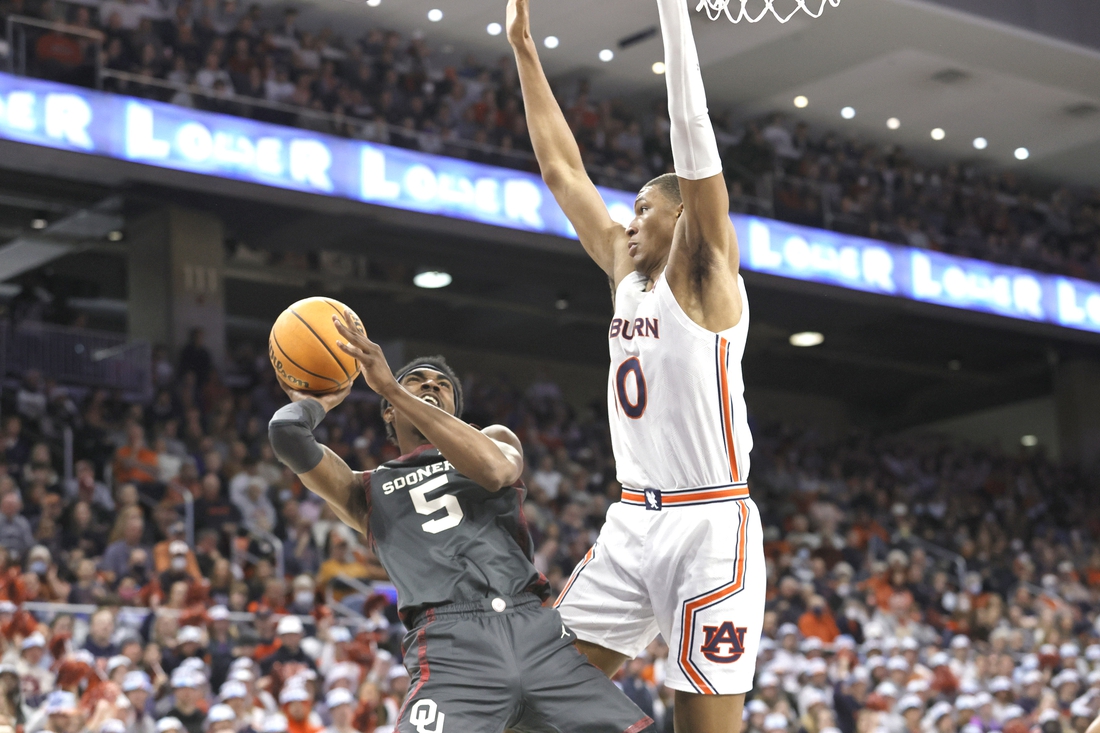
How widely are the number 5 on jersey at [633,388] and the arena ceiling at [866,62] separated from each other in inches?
539

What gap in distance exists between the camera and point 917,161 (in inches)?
977

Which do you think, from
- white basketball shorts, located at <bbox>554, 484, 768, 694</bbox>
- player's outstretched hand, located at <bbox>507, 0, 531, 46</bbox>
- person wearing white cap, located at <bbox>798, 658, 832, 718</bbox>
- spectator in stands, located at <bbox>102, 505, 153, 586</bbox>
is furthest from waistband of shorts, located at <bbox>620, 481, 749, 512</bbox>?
person wearing white cap, located at <bbox>798, 658, 832, 718</bbox>

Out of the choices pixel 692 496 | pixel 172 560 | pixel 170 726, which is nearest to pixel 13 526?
pixel 172 560

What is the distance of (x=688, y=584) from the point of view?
14.2 ft

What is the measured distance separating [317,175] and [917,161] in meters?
12.8

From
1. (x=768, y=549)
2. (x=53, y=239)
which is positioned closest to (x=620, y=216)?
(x=768, y=549)

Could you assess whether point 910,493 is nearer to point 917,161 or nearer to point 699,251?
point 917,161

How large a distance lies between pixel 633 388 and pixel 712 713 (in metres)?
1.05

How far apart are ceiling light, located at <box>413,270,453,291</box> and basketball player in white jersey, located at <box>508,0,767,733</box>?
16845 mm

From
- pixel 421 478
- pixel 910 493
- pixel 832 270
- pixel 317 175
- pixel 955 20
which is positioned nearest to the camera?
pixel 421 478

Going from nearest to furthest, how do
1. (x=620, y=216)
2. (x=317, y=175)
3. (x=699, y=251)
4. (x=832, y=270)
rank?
(x=699, y=251) → (x=317, y=175) → (x=620, y=216) → (x=832, y=270)

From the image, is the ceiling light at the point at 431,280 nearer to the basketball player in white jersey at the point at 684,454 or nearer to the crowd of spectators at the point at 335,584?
the crowd of spectators at the point at 335,584

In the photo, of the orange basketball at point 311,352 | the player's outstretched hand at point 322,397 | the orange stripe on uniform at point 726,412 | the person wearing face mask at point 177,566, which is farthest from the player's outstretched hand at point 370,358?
the person wearing face mask at point 177,566

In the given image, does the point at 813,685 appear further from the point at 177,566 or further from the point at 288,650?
the point at 177,566
